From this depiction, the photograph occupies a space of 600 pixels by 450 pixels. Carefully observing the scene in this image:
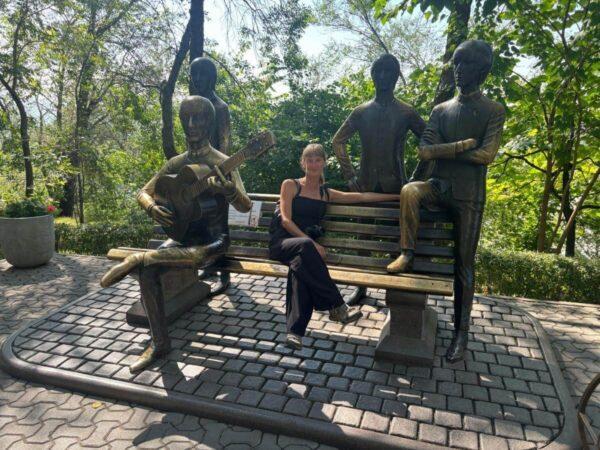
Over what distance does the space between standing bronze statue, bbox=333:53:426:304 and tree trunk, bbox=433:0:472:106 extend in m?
2.11

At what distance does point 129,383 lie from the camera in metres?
3.30

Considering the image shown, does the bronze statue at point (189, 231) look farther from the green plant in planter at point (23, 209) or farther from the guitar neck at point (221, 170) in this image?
the green plant in planter at point (23, 209)

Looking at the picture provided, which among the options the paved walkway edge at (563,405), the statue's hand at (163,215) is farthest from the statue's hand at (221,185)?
the paved walkway edge at (563,405)

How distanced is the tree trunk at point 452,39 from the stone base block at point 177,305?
4293 millimetres

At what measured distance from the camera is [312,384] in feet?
10.9

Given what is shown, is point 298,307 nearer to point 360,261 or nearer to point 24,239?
point 360,261

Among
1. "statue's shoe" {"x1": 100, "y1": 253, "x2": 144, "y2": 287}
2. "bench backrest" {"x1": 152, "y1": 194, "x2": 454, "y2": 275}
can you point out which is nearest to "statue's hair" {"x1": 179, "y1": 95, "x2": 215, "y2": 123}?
"statue's shoe" {"x1": 100, "y1": 253, "x2": 144, "y2": 287}

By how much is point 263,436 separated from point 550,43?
20.5 ft

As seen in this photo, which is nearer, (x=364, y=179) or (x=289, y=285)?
(x=289, y=285)

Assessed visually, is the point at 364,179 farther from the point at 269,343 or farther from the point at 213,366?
the point at 213,366

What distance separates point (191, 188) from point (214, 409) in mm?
1740

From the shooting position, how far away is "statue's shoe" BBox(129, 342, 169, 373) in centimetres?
348

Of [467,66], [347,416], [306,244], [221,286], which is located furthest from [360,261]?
[221,286]

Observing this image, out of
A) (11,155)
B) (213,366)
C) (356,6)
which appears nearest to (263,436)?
(213,366)
